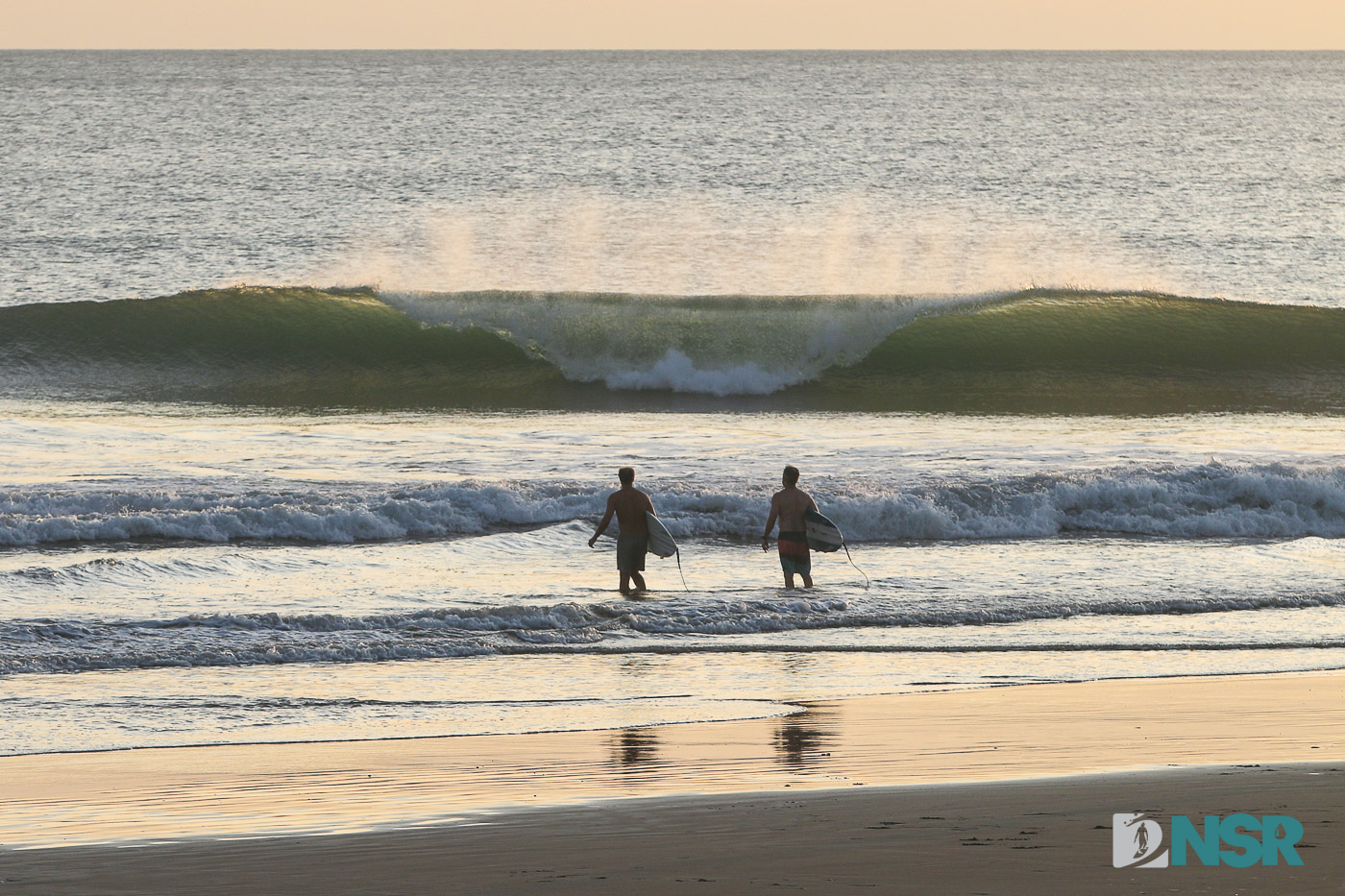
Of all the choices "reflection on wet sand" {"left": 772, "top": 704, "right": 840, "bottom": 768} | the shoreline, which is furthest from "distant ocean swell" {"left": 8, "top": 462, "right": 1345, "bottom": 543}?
the shoreline

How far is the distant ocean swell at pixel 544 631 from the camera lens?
9.22 metres

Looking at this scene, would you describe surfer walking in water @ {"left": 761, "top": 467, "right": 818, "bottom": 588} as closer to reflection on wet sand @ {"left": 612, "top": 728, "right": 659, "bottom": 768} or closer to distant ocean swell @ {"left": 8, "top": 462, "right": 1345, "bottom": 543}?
distant ocean swell @ {"left": 8, "top": 462, "right": 1345, "bottom": 543}

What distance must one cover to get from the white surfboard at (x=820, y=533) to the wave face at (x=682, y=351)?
11900mm

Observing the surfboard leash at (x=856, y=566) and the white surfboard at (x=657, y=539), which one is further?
the surfboard leash at (x=856, y=566)

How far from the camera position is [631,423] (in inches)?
838

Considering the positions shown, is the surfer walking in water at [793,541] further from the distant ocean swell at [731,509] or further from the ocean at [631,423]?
the distant ocean swell at [731,509]

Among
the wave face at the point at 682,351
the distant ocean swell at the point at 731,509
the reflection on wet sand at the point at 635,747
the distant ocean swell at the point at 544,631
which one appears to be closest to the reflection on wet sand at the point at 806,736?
the reflection on wet sand at the point at 635,747

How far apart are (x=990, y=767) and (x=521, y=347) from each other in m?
21.6

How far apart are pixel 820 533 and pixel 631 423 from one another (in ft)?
31.0

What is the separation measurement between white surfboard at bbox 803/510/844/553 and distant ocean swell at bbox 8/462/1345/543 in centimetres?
233

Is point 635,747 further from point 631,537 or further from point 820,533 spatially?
point 820,533

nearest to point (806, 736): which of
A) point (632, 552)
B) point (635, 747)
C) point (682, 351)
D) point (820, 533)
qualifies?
point (635, 747)

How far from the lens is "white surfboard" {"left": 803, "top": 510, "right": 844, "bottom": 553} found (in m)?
12.0

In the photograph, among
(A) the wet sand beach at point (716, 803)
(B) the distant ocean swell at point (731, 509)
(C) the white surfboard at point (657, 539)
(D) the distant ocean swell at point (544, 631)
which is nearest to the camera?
(A) the wet sand beach at point (716, 803)
